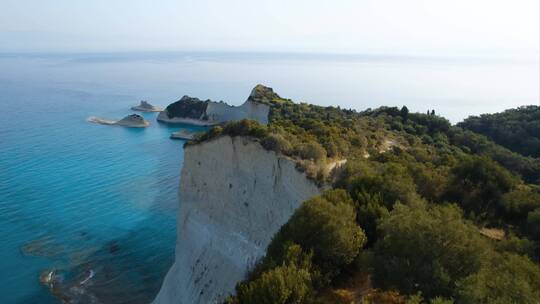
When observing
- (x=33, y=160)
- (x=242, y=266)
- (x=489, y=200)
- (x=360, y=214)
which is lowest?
(x=33, y=160)

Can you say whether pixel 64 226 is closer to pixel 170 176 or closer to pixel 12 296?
pixel 12 296

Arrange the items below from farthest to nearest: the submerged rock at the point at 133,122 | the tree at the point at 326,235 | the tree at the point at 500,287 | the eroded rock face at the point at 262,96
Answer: the submerged rock at the point at 133,122, the eroded rock face at the point at 262,96, the tree at the point at 326,235, the tree at the point at 500,287

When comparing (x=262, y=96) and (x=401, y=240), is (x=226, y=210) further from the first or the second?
(x=262, y=96)

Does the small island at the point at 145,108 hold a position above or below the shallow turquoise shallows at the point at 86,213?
below

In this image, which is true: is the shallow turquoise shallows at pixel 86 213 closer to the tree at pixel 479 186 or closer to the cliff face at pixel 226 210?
the cliff face at pixel 226 210

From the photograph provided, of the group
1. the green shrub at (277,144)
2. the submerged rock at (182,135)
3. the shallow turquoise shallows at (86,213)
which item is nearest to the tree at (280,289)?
the green shrub at (277,144)

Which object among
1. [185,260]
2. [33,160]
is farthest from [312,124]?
[33,160]

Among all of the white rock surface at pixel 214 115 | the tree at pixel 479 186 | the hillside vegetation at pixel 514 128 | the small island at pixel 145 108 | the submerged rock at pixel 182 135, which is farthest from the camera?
the small island at pixel 145 108
